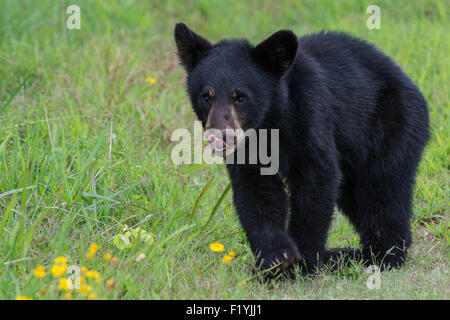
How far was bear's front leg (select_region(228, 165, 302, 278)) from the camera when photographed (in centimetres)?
436

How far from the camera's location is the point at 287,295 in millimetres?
4137

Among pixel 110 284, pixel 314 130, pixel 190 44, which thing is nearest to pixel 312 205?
pixel 314 130

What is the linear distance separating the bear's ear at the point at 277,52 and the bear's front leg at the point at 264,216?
642mm

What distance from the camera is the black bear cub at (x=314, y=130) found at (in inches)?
169

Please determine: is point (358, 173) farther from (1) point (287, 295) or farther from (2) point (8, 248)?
(2) point (8, 248)

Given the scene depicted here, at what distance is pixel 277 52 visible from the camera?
168 inches

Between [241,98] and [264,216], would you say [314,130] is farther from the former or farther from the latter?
[264,216]

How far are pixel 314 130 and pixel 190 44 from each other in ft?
3.14

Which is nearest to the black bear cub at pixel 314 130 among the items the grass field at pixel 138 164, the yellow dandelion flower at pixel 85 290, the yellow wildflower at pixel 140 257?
the grass field at pixel 138 164

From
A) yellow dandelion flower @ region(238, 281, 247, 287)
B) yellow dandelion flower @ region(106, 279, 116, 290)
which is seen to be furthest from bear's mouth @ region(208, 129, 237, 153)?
yellow dandelion flower @ region(106, 279, 116, 290)

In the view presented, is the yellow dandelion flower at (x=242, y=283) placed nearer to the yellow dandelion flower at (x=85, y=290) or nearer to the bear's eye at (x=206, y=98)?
the yellow dandelion flower at (x=85, y=290)

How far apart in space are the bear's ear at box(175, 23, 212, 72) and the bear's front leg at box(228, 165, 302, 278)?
73 cm

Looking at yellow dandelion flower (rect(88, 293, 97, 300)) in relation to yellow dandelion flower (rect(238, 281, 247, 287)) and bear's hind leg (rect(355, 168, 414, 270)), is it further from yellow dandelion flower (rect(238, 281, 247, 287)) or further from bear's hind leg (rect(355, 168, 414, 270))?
bear's hind leg (rect(355, 168, 414, 270))

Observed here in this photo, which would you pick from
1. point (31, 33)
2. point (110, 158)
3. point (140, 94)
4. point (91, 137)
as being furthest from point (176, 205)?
point (31, 33)
